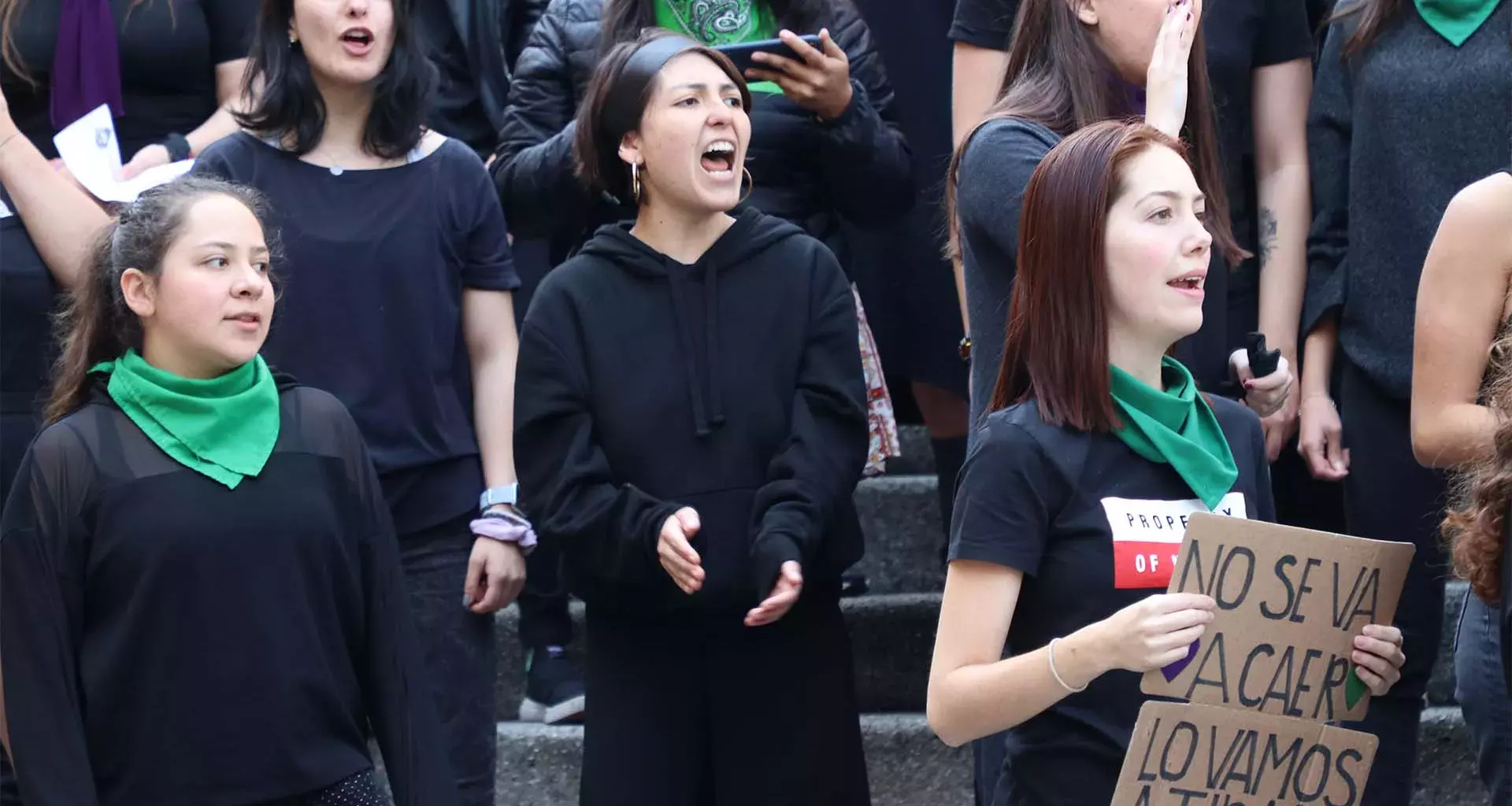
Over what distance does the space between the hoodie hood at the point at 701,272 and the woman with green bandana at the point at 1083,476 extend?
0.96 m

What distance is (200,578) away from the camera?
3084mm

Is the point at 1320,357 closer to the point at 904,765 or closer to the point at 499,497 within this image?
the point at 904,765

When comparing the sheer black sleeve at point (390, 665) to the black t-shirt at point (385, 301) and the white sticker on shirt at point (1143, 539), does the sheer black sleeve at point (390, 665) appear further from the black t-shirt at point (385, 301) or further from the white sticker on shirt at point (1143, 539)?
the white sticker on shirt at point (1143, 539)

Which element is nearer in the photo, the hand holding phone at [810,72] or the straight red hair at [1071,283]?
the straight red hair at [1071,283]

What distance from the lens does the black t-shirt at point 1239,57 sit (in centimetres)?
379

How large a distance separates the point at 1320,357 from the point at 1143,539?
154 cm

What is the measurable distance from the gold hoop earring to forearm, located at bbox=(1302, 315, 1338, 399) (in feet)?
3.80

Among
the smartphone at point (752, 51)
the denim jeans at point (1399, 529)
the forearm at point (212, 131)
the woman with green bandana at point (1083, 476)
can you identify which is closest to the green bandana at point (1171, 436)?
the woman with green bandana at point (1083, 476)

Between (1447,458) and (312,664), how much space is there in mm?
1812

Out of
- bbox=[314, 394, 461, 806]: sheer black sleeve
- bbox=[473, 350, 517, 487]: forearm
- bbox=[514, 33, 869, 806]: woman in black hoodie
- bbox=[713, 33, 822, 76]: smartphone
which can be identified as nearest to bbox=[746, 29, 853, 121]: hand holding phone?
bbox=[713, 33, 822, 76]: smartphone

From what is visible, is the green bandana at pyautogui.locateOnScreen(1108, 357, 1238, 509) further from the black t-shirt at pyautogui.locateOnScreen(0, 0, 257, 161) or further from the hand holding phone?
the black t-shirt at pyautogui.locateOnScreen(0, 0, 257, 161)

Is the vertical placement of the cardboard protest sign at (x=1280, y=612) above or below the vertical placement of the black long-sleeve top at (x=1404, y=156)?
below

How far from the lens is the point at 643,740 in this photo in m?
3.50

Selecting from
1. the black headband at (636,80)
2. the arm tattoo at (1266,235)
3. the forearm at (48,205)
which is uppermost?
the black headband at (636,80)
